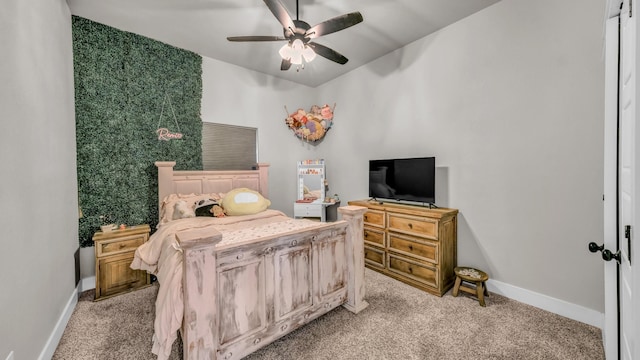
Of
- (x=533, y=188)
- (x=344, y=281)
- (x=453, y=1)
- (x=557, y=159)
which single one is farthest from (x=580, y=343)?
A: (x=453, y=1)

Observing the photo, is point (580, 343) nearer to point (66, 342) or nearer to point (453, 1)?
point (453, 1)

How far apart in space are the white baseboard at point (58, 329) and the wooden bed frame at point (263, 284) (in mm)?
1167

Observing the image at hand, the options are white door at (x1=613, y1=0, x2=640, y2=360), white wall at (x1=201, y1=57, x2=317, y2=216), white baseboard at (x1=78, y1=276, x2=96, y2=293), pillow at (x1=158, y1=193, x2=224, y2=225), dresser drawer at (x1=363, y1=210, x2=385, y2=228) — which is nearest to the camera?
white door at (x1=613, y1=0, x2=640, y2=360)

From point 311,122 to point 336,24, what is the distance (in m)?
2.47

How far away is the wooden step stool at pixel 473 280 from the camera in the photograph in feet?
7.94

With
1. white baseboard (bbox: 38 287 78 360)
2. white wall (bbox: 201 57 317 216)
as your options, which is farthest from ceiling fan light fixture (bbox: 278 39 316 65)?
white baseboard (bbox: 38 287 78 360)

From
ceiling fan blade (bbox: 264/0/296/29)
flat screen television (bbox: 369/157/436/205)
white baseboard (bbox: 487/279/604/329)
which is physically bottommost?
white baseboard (bbox: 487/279/604/329)

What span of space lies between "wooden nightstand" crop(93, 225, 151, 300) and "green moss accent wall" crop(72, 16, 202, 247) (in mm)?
405

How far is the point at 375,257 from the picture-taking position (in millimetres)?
3312

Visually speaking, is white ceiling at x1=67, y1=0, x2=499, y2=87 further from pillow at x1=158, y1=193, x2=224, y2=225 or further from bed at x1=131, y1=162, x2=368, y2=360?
bed at x1=131, y1=162, x2=368, y2=360

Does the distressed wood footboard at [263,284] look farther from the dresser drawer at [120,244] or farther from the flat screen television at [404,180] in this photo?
the dresser drawer at [120,244]

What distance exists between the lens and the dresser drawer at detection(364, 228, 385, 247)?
10.5 feet

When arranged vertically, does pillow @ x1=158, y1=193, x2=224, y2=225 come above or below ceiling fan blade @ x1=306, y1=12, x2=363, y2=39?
below

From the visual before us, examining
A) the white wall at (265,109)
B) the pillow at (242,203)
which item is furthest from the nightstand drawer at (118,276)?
the white wall at (265,109)
